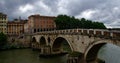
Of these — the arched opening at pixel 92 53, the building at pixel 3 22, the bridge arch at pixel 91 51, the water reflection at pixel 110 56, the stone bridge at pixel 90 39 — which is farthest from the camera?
the building at pixel 3 22

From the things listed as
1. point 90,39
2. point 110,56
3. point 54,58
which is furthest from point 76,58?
point 54,58

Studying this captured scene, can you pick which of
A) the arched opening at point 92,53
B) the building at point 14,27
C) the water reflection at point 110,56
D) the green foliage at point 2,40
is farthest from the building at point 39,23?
the arched opening at point 92,53

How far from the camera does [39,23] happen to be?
7519 centimetres

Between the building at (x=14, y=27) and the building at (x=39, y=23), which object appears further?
the building at (x=39, y=23)

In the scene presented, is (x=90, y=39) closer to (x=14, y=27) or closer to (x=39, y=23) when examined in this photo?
(x=39, y=23)

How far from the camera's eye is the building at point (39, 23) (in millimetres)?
73688

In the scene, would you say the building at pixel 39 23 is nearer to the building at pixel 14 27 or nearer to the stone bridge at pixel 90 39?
the building at pixel 14 27

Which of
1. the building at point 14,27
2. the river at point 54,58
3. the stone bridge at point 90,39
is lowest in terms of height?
the river at point 54,58

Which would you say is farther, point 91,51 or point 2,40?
point 2,40

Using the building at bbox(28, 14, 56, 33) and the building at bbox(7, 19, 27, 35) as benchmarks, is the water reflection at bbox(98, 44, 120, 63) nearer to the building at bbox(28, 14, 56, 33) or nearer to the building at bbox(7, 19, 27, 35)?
the building at bbox(28, 14, 56, 33)

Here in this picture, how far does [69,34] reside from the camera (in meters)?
25.8

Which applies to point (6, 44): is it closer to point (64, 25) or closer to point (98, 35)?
A: point (64, 25)

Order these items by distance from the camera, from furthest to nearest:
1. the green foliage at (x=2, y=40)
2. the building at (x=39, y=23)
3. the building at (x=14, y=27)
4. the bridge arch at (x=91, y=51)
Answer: the building at (x=39, y=23) < the building at (x=14, y=27) < the green foliage at (x=2, y=40) < the bridge arch at (x=91, y=51)

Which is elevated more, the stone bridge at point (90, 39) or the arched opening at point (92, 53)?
the stone bridge at point (90, 39)
